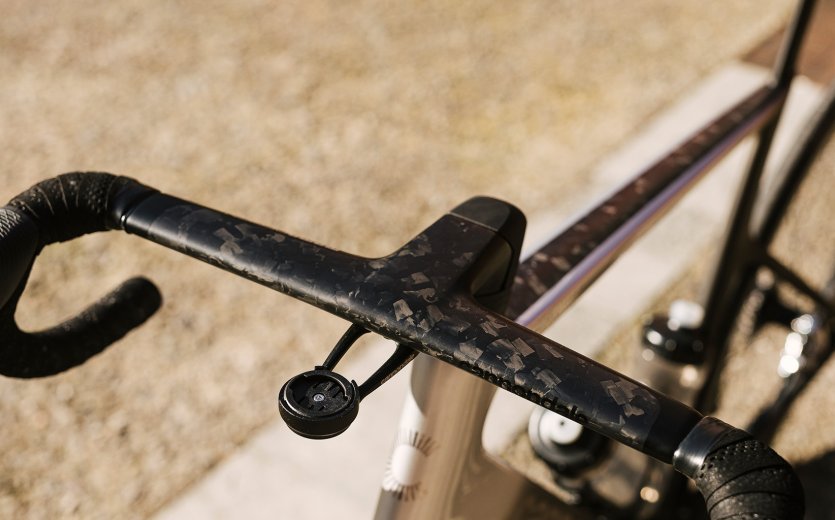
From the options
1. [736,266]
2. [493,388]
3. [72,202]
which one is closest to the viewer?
[72,202]

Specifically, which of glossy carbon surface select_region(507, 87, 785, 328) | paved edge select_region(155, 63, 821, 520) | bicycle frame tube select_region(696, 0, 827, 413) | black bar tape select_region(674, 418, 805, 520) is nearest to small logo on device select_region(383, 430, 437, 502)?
glossy carbon surface select_region(507, 87, 785, 328)

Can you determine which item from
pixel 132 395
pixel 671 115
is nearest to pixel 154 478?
pixel 132 395

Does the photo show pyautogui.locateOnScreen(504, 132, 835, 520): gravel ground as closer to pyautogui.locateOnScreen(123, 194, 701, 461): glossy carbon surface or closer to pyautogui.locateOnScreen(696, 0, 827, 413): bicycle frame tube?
pyautogui.locateOnScreen(696, 0, 827, 413): bicycle frame tube

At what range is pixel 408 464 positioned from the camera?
110 cm

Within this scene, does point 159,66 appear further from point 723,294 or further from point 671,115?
point 723,294

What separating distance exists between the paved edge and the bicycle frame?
289 millimetres

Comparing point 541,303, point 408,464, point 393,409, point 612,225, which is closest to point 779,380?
point 393,409

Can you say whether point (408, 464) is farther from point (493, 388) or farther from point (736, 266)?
point (736, 266)

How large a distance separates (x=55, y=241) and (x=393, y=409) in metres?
1.85

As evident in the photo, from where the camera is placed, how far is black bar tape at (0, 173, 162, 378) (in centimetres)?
98

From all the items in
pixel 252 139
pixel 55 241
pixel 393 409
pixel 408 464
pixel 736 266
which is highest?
pixel 55 241

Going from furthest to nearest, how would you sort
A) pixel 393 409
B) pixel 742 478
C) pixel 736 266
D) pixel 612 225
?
pixel 393 409 < pixel 736 266 < pixel 612 225 < pixel 742 478

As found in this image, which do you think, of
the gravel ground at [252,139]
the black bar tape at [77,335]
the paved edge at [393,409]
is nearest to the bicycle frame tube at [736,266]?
the paved edge at [393,409]

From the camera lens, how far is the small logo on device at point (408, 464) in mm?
1096
